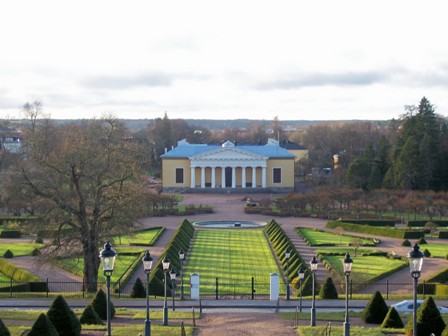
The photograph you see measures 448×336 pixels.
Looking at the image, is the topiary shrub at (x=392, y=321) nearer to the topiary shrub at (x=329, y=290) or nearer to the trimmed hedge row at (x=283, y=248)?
the topiary shrub at (x=329, y=290)

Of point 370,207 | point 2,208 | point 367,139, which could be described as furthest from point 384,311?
point 367,139

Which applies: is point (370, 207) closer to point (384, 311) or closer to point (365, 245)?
point (365, 245)

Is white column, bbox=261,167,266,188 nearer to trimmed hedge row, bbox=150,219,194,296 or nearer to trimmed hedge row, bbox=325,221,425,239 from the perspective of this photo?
trimmed hedge row, bbox=325,221,425,239

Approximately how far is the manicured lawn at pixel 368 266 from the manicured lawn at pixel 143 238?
1423 cm

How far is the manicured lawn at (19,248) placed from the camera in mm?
45000

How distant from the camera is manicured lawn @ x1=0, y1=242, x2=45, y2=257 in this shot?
148ft

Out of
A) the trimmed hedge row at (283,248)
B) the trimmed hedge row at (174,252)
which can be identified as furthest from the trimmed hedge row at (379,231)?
the trimmed hedge row at (174,252)

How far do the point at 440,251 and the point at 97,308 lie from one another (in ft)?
100

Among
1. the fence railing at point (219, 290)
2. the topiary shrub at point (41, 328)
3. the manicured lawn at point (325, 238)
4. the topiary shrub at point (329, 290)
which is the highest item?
the topiary shrub at point (41, 328)

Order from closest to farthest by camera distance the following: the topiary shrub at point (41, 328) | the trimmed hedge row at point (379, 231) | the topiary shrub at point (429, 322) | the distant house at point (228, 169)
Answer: the topiary shrub at point (41, 328), the topiary shrub at point (429, 322), the trimmed hedge row at point (379, 231), the distant house at point (228, 169)

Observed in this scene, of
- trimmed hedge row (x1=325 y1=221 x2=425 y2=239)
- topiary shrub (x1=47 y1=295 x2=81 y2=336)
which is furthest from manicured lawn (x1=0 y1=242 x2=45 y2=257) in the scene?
topiary shrub (x1=47 y1=295 x2=81 y2=336)

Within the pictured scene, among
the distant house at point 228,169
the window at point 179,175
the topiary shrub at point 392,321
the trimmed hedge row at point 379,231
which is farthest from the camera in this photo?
the window at point 179,175

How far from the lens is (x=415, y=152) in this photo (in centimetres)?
8081

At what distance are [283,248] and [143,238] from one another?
1461cm
